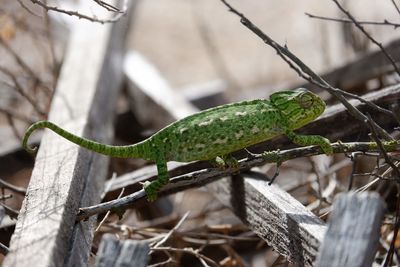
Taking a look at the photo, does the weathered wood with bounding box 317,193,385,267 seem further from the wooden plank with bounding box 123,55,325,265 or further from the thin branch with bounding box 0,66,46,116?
the thin branch with bounding box 0,66,46,116

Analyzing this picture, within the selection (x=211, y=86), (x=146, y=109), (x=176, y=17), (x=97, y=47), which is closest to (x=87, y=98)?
(x=97, y=47)

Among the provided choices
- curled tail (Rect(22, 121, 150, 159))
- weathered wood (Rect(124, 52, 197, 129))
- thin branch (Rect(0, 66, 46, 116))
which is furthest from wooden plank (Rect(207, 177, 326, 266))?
weathered wood (Rect(124, 52, 197, 129))

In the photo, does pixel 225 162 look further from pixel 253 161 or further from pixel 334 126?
pixel 334 126

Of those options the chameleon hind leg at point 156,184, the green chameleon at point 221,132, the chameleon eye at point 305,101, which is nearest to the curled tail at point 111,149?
the green chameleon at point 221,132

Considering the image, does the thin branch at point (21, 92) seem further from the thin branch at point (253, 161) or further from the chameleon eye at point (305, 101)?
the chameleon eye at point (305, 101)

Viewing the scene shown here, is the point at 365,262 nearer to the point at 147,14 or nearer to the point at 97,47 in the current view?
the point at 97,47

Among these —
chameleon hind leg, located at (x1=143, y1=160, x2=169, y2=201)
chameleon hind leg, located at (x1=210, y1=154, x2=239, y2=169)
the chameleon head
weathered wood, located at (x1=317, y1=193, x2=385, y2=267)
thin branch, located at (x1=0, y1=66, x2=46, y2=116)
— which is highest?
thin branch, located at (x1=0, y1=66, x2=46, y2=116)

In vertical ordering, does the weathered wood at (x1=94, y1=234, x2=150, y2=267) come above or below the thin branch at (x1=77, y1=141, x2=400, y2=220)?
below

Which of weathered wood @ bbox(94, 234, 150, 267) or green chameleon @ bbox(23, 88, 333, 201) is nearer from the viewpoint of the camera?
weathered wood @ bbox(94, 234, 150, 267)
